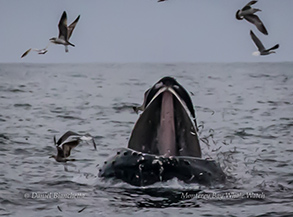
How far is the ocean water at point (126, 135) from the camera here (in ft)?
14.5

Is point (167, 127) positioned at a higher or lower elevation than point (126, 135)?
higher

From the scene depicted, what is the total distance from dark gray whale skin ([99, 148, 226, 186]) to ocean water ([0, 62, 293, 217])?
0.17 feet

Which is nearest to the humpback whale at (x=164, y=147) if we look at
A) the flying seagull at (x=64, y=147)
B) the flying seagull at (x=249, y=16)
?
the flying seagull at (x=64, y=147)

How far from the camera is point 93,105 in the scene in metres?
6.96

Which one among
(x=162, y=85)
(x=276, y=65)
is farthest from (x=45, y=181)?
(x=276, y=65)

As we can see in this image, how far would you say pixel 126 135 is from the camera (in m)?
6.07

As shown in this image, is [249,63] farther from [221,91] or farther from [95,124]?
[95,124]

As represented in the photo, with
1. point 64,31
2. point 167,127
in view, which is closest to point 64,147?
point 64,31

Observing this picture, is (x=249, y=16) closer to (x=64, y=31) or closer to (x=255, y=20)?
(x=255, y=20)

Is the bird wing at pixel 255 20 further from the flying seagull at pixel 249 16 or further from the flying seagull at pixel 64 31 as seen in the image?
the flying seagull at pixel 64 31

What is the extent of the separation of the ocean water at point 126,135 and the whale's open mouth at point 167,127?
0.25 metres

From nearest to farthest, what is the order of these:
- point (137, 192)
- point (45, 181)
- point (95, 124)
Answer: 1. point (137, 192)
2. point (45, 181)
3. point (95, 124)

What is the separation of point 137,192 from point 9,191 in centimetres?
94

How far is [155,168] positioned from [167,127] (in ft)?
1.02
